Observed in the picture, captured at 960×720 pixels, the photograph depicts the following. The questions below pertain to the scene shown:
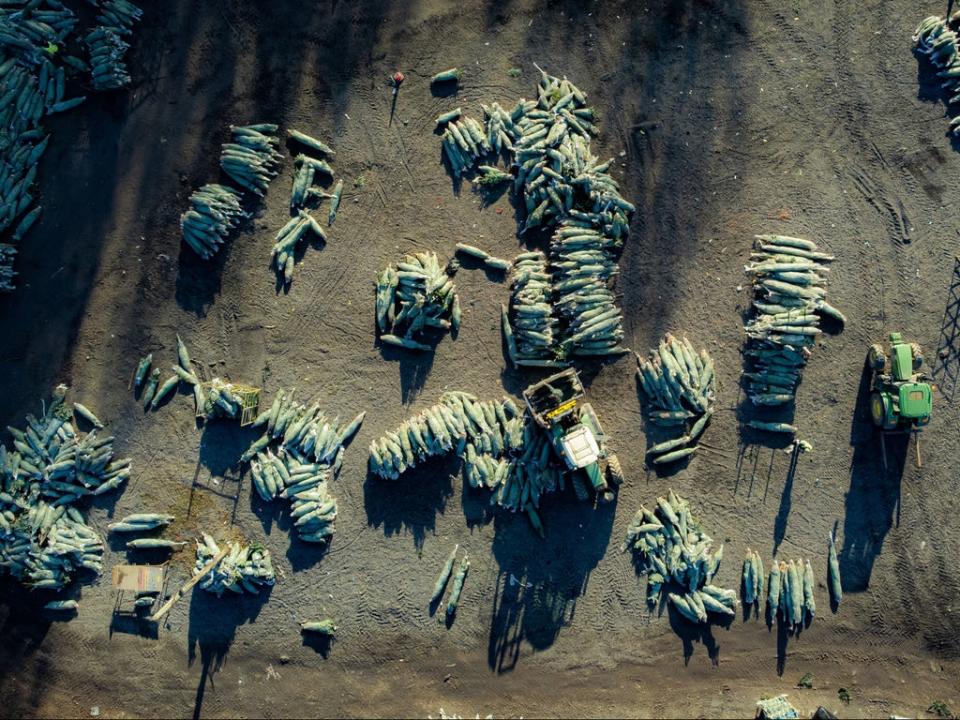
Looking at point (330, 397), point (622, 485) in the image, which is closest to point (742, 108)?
point (622, 485)

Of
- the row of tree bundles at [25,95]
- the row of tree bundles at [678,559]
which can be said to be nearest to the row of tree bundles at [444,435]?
the row of tree bundles at [678,559]

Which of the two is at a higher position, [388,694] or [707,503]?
[707,503]

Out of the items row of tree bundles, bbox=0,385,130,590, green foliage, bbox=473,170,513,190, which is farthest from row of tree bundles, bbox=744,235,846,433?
row of tree bundles, bbox=0,385,130,590

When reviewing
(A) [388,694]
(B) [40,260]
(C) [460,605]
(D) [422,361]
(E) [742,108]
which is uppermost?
(E) [742,108]

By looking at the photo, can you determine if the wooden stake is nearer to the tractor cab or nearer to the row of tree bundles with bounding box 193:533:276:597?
the row of tree bundles with bounding box 193:533:276:597

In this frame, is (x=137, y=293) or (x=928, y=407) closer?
(x=928, y=407)

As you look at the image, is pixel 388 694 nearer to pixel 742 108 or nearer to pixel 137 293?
pixel 137 293

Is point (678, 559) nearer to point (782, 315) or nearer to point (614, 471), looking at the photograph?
point (614, 471)
